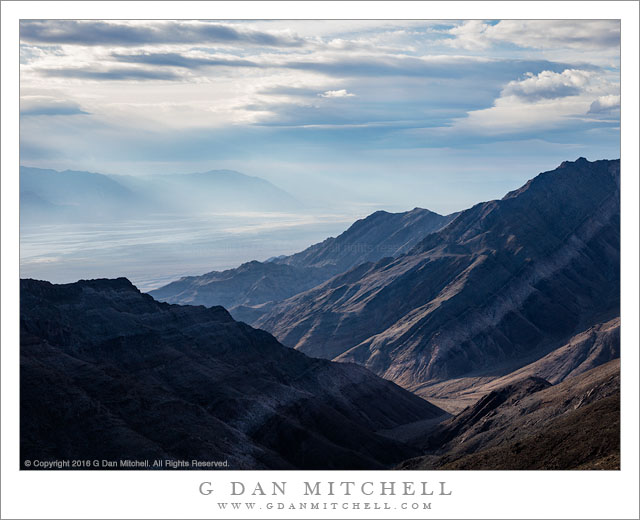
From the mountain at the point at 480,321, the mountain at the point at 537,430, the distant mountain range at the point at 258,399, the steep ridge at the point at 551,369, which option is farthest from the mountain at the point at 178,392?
the mountain at the point at 480,321

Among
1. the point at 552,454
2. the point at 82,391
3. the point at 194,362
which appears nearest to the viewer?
the point at 552,454

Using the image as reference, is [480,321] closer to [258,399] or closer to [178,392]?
[258,399]

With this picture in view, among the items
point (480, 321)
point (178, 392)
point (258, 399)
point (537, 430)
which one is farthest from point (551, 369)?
point (178, 392)

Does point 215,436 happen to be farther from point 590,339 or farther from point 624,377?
point 590,339

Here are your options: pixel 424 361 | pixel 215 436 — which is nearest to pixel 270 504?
pixel 215 436

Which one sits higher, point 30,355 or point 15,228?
point 15,228

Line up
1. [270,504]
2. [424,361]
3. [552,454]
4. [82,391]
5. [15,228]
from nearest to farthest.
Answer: [270,504]
[15,228]
[552,454]
[82,391]
[424,361]
